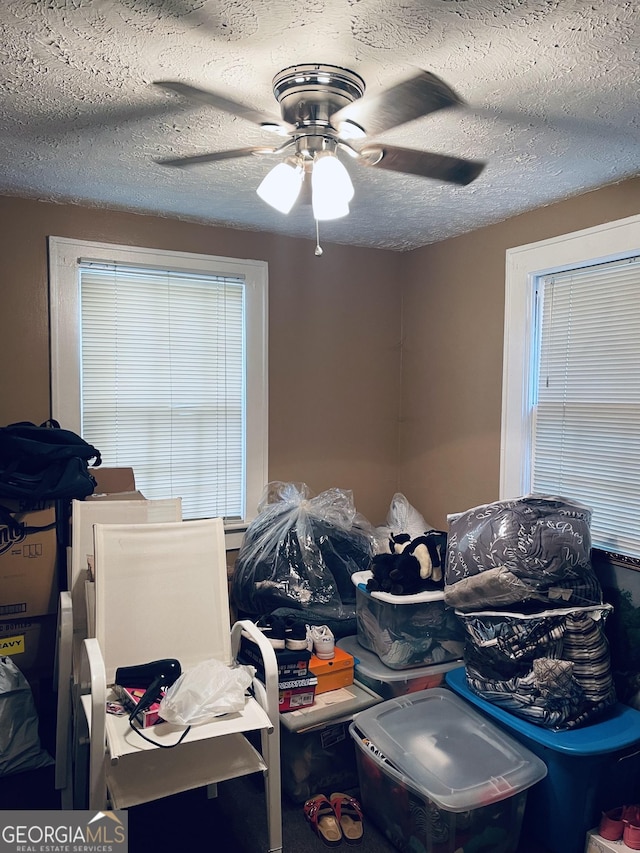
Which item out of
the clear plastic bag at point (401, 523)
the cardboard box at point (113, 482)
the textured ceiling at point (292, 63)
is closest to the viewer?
the textured ceiling at point (292, 63)

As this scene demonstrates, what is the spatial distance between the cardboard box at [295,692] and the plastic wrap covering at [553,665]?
0.69 metres

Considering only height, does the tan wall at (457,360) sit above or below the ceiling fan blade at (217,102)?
below

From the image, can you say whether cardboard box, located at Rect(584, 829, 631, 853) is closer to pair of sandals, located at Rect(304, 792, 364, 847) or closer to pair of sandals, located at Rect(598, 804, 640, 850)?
pair of sandals, located at Rect(598, 804, 640, 850)

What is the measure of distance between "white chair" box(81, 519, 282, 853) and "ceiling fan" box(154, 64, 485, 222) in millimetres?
1265

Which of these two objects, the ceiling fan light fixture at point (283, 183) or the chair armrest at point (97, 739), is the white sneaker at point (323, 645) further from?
the ceiling fan light fixture at point (283, 183)

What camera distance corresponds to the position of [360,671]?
2605 mm

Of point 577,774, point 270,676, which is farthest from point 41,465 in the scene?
point 577,774

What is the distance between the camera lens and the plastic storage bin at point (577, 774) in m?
2.04

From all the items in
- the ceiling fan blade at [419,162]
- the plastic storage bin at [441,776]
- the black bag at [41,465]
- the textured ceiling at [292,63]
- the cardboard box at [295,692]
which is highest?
the textured ceiling at [292,63]

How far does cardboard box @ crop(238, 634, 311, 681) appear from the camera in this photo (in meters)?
2.34

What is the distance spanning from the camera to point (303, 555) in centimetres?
295

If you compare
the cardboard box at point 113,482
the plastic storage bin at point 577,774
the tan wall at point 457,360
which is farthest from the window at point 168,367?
the plastic storage bin at point 577,774

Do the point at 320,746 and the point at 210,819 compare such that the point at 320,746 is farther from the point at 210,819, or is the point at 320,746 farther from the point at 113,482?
the point at 113,482

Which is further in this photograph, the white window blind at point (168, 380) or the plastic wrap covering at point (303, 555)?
the white window blind at point (168, 380)
